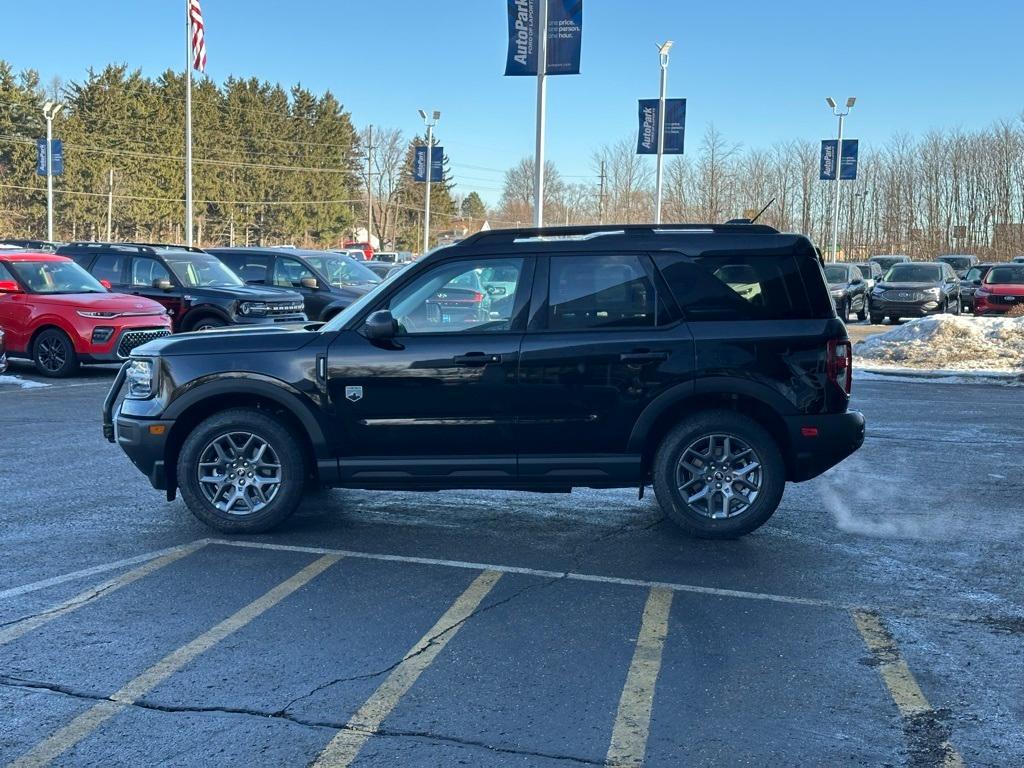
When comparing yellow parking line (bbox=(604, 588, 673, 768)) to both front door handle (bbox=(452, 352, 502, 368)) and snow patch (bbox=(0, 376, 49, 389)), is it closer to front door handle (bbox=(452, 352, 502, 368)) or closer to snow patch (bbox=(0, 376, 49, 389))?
front door handle (bbox=(452, 352, 502, 368))

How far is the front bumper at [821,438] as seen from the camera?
21.3 feet

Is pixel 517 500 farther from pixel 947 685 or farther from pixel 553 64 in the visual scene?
pixel 553 64

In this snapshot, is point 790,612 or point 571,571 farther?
point 571,571

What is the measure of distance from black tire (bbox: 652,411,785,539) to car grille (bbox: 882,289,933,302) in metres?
23.6

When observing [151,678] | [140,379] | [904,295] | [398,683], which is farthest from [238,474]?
[904,295]

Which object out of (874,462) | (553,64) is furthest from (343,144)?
(874,462)

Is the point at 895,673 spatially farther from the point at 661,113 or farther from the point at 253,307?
the point at 661,113

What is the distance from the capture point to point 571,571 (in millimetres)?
5965

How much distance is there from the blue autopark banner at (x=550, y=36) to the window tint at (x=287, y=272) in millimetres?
5519

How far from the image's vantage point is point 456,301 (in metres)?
6.71

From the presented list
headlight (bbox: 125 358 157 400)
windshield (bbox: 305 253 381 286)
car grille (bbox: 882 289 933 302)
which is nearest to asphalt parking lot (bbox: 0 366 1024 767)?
headlight (bbox: 125 358 157 400)

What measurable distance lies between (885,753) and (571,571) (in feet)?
8.06

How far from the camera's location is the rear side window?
21.4ft

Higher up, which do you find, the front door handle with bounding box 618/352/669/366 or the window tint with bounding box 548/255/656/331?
the window tint with bounding box 548/255/656/331
